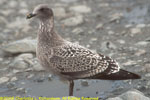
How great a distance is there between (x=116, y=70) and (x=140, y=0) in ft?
24.6

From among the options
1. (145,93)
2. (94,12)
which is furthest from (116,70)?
(94,12)

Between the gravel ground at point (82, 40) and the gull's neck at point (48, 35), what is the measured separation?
3.54ft

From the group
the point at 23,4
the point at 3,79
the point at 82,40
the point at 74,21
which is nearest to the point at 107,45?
the point at 82,40

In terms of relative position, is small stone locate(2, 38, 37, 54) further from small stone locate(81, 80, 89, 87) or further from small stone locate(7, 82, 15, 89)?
small stone locate(81, 80, 89, 87)

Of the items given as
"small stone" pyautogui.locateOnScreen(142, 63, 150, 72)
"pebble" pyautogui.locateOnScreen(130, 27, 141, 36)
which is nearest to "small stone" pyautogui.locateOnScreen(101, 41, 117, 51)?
"pebble" pyautogui.locateOnScreen(130, 27, 141, 36)

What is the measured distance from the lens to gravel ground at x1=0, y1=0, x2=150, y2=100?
25.7 ft

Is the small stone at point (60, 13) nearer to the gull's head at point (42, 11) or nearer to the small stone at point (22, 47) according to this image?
the small stone at point (22, 47)

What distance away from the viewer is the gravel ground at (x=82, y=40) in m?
7.82

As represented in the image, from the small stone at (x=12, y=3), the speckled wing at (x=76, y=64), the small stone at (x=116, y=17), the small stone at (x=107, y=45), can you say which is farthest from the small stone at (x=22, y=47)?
the small stone at (x=12, y=3)

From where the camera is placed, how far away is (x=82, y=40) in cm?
1103

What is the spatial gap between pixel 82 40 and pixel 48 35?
3817 mm

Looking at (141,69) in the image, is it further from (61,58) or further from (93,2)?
(93,2)

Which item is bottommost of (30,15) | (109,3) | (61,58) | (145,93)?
(145,93)

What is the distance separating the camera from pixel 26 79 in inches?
339
